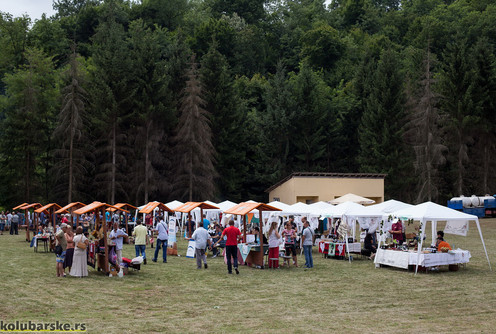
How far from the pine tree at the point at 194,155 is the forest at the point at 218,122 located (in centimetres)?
12

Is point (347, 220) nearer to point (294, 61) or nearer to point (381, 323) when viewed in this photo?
point (381, 323)

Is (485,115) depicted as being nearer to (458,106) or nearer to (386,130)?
(458,106)

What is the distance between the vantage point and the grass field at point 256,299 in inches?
395

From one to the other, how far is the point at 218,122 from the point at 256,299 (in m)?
42.0

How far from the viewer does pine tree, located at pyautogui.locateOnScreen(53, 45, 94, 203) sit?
44750mm

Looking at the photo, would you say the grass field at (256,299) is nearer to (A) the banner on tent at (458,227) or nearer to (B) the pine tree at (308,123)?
(A) the banner on tent at (458,227)

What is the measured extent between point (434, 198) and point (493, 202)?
613 cm

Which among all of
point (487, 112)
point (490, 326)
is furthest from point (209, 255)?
point (487, 112)

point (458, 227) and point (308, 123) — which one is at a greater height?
point (308, 123)

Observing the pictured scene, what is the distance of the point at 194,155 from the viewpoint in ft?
158

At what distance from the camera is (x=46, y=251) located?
2394 cm

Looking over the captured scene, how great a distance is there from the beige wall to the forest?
4451 millimetres

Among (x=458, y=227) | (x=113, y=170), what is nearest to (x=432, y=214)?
(x=458, y=227)

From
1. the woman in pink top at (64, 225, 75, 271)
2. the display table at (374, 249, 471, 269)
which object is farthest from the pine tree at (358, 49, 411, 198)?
the woman in pink top at (64, 225, 75, 271)
